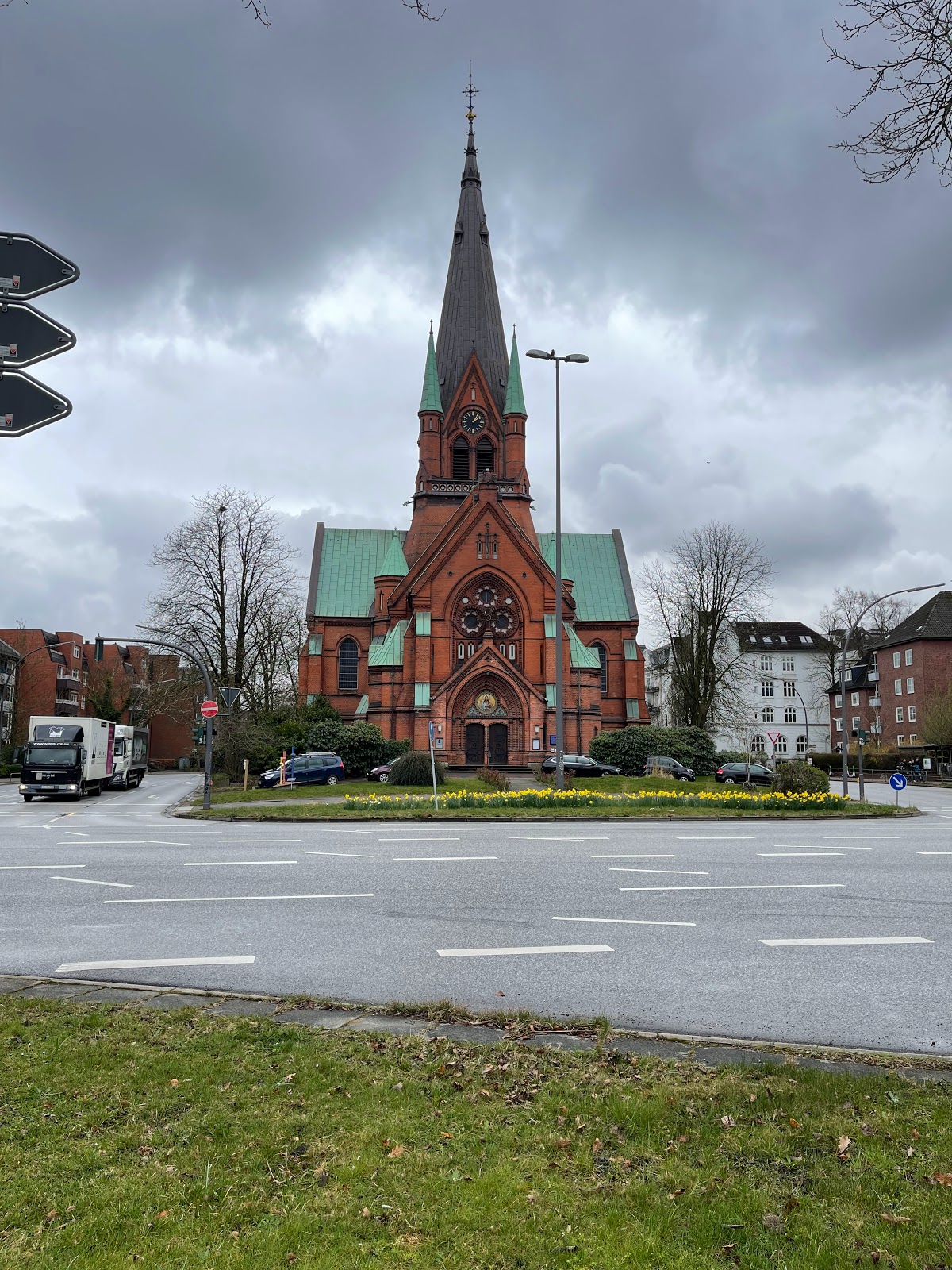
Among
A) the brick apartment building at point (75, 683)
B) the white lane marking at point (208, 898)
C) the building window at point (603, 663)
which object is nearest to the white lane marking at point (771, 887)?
the white lane marking at point (208, 898)

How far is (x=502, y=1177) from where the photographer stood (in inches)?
136

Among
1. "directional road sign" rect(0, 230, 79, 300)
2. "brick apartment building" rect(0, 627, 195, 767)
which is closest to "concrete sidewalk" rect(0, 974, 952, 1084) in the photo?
"directional road sign" rect(0, 230, 79, 300)

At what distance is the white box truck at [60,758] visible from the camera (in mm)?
29641

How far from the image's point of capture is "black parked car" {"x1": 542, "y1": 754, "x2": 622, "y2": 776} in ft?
128

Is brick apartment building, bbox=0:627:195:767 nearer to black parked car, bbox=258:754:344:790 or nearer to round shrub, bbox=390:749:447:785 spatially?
black parked car, bbox=258:754:344:790

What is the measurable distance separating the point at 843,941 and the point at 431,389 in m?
48.7

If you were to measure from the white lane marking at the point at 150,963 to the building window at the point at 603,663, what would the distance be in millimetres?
46004

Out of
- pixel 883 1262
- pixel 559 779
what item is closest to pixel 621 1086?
pixel 883 1262

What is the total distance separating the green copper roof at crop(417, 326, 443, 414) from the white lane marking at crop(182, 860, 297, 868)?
43.0 meters

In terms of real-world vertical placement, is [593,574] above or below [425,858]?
above

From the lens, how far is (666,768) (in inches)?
1560

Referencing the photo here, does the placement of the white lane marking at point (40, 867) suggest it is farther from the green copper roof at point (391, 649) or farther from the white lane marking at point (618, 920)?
the green copper roof at point (391, 649)

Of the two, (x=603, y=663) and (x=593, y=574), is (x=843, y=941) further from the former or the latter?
(x=593, y=574)

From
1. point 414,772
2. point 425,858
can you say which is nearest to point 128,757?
point 414,772
